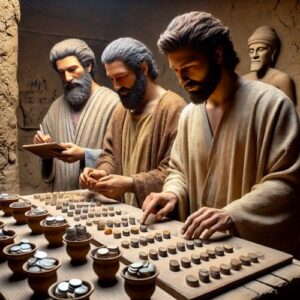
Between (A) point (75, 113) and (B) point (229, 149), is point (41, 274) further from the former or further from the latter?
(A) point (75, 113)

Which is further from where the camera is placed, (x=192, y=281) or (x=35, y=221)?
(x=35, y=221)

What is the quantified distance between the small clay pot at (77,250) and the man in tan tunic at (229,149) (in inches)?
20.4

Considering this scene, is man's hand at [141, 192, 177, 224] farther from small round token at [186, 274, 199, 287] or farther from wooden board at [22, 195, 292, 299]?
small round token at [186, 274, 199, 287]

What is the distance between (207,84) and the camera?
2.28m

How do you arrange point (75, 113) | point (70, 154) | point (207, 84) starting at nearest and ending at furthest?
point (207, 84), point (70, 154), point (75, 113)

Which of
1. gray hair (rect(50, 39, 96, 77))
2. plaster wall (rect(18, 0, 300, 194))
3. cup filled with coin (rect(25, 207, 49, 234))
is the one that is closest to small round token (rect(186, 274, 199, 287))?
cup filled with coin (rect(25, 207, 49, 234))

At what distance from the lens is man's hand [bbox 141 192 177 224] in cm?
212

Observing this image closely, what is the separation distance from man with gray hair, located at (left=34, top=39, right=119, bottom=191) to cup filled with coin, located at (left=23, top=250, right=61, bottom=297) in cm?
244

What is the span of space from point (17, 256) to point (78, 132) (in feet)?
8.65

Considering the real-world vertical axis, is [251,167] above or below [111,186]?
above

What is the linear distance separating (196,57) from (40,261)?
4.77 ft

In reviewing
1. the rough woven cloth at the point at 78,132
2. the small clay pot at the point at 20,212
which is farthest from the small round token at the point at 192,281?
the rough woven cloth at the point at 78,132

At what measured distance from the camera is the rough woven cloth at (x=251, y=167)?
6.56ft

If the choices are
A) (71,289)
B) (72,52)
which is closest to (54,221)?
(71,289)
